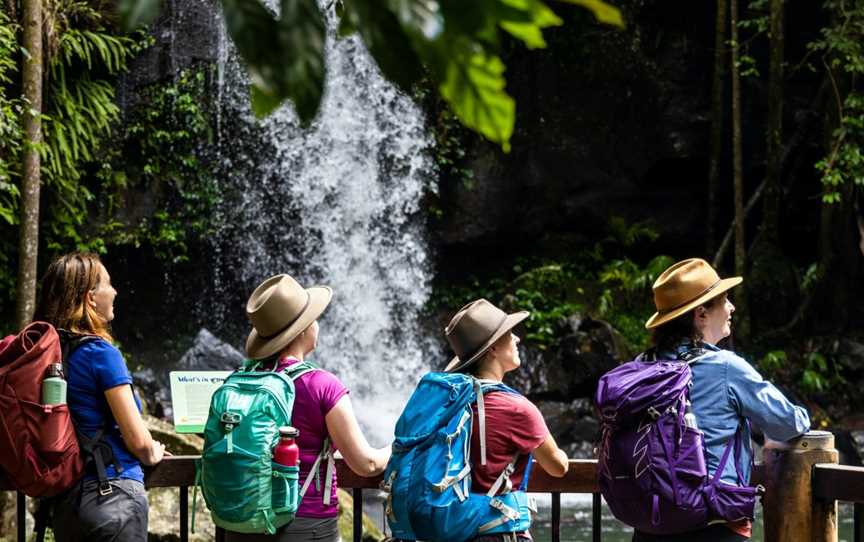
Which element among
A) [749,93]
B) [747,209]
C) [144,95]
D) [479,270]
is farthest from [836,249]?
[144,95]

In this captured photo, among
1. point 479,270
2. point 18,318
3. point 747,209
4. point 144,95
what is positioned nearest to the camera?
point 18,318

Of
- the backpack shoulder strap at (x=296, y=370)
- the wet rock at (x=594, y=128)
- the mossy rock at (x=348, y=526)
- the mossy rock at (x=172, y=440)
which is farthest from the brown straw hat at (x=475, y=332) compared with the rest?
the wet rock at (x=594, y=128)

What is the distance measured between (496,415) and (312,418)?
1.97 ft

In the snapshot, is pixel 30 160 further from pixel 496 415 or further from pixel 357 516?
pixel 496 415

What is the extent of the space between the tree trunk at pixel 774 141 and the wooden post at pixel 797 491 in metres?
12.1

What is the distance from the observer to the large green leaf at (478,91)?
1.12m

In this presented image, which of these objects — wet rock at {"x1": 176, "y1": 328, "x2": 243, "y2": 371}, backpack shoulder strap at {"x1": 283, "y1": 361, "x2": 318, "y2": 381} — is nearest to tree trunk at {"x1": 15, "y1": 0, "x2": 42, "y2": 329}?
wet rock at {"x1": 176, "y1": 328, "x2": 243, "y2": 371}

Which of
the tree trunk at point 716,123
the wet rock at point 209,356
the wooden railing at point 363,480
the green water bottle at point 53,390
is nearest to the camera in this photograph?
the green water bottle at point 53,390

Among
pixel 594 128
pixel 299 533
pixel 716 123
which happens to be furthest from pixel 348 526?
pixel 716 123

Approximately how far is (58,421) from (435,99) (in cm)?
1339

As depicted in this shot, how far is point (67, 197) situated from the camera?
13.6 meters

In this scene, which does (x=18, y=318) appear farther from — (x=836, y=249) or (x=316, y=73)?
(x=836, y=249)

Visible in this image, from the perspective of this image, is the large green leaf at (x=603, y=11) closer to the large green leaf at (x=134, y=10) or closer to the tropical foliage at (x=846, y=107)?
the large green leaf at (x=134, y=10)

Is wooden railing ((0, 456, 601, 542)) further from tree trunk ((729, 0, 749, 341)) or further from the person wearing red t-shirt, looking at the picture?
tree trunk ((729, 0, 749, 341))
